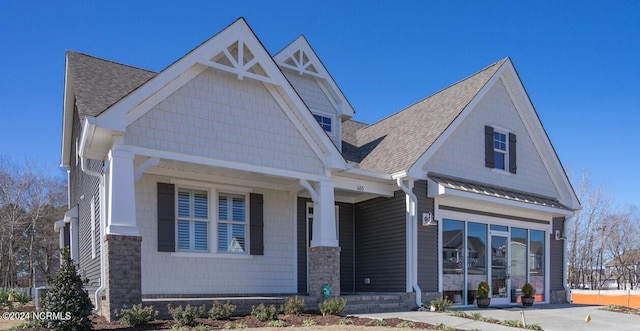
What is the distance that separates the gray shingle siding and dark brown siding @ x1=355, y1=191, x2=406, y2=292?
23.9 ft

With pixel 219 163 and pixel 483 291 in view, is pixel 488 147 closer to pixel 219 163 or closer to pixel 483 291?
pixel 483 291

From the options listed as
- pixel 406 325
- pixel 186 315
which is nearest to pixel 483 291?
pixel 406 325

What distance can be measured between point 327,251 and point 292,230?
70.6 inches

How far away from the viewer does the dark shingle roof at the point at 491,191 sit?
47.0ft

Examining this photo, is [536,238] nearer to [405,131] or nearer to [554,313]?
[554,313]

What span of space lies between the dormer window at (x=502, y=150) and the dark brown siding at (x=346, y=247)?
192 inches

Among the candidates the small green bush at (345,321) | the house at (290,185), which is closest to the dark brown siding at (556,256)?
the house at (290,185)

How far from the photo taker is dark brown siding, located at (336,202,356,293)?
50.1ft

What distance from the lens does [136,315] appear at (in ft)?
28.3

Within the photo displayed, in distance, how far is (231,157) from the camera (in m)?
11.0

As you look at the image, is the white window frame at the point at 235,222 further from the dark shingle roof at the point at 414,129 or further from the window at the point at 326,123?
the window at the point at 326,123

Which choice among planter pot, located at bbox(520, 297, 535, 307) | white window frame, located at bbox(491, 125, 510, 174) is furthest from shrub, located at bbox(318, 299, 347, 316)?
white window frame, located at bbox(491, 125, 510, 174)

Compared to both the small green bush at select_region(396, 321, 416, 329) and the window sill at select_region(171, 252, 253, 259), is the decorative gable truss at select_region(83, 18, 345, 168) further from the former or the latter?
the small green bush at select_region(396, 321, 416, 329)

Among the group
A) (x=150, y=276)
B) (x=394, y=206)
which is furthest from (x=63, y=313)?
(x=394, y=206)
